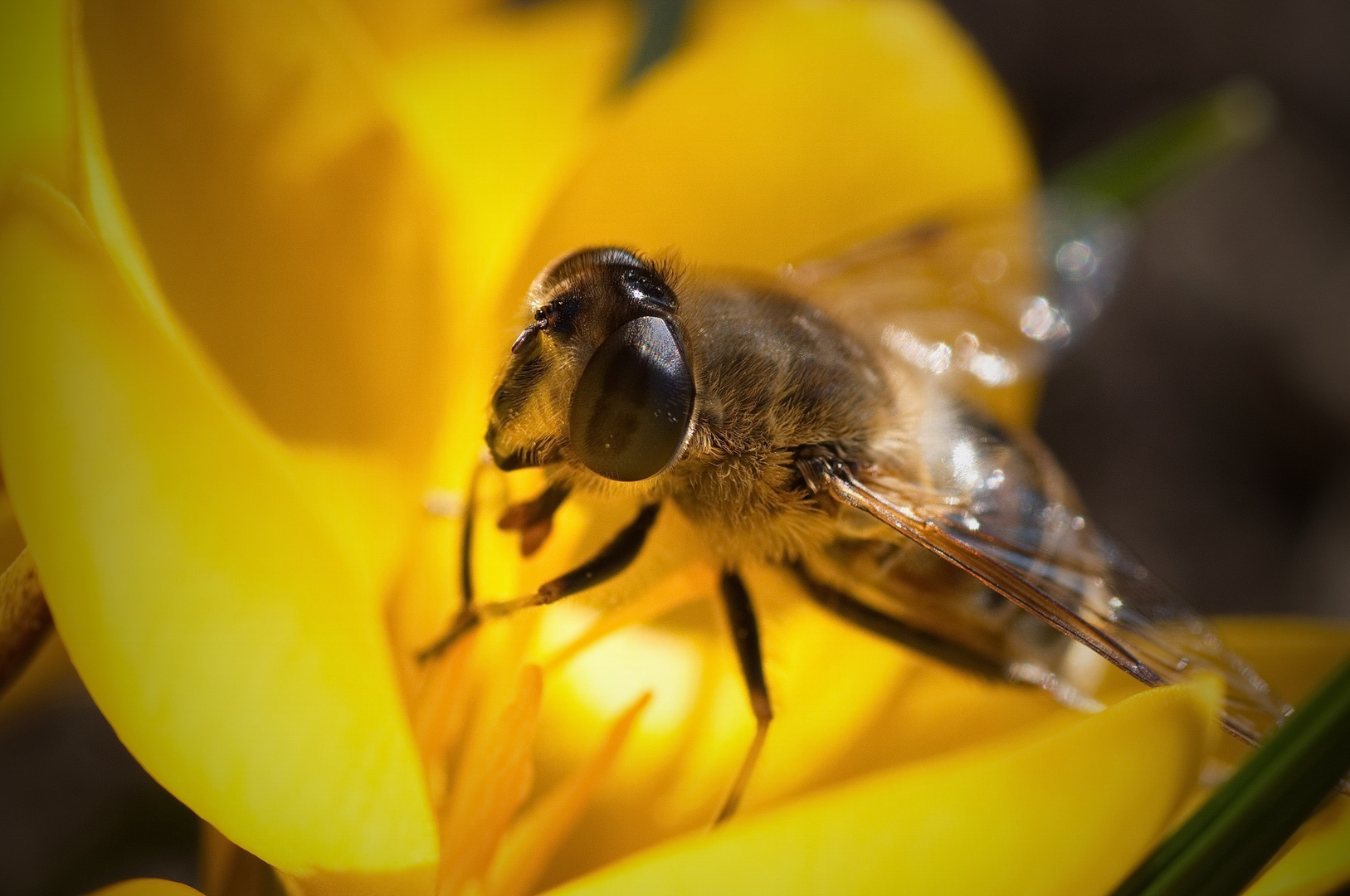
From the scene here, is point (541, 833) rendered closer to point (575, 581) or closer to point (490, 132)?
point (575, 581)

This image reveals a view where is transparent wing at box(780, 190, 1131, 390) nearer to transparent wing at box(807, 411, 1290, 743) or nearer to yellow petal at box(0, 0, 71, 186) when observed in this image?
transparent wing at box(807, 411, 1290, 743)

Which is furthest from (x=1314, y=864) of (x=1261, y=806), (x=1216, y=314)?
(x=1216, y=314)

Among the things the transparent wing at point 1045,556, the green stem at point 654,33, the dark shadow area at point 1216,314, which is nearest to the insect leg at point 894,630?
the transparent wing at point 1045,556

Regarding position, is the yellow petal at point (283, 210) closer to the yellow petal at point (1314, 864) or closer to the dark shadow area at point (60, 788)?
the dark shadow area at point (60, 788)

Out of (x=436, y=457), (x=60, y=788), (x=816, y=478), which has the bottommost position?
(x=60, y=788)

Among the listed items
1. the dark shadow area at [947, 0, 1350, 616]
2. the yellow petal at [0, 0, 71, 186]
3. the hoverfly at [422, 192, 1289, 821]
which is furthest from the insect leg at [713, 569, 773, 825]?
the dark shadow area at [947, 0, 1350, 616]

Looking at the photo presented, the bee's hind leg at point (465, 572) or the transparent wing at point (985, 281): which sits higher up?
the transparent wing at point (985, 281)
